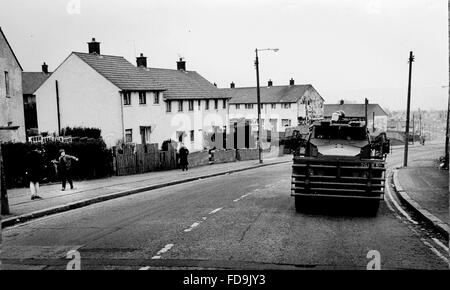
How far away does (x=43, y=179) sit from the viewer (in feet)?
68.8

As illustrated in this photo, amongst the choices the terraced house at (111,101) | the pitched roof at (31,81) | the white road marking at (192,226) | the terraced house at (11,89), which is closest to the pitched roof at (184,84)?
the terraced house at (111,101)

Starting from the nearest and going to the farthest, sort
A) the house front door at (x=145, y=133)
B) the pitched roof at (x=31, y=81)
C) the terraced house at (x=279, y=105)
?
the house front door at (x=145, y=133) < the pitched roof at (x=31, y=81) < the terraced house at (x=279, y=105)

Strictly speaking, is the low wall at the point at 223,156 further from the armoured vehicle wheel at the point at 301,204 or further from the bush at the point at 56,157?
the armoured vehicle wheel at the point at 301,204

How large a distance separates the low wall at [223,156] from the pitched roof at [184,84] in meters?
7.68

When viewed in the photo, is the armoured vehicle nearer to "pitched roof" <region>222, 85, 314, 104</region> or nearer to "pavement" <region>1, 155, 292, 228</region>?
"pavement" <region>1, 155, 292, 228</region>

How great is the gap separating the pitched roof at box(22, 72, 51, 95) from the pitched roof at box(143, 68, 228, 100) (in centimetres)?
1630

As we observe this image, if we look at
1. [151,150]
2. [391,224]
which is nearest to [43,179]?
[151,150]

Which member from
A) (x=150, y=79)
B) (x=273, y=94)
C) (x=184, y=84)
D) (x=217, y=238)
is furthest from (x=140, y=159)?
(x=273, y=94)

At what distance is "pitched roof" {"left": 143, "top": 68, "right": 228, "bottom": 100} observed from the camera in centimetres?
4354

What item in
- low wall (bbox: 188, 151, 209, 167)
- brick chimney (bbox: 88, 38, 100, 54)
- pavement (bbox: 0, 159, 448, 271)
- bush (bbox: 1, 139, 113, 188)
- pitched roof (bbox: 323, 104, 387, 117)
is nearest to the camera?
pavement (bbox: 0, 159, 448, 271)

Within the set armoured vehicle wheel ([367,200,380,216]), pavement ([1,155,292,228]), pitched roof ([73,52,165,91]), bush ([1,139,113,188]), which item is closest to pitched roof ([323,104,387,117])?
pitched roof ([73,52,165,91])

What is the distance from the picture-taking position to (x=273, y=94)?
79.2 metres

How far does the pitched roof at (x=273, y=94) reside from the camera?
75812mm

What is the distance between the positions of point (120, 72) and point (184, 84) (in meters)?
10.0
